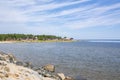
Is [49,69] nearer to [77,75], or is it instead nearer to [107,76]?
[77,75]

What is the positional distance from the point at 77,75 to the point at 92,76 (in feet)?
7.70

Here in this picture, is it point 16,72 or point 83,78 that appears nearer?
point 16,72

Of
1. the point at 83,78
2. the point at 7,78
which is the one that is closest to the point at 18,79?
the point at 7,78

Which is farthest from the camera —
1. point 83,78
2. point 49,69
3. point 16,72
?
point 49,69

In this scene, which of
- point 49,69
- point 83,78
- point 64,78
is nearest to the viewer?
point 64,78

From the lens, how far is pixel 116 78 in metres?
34.8

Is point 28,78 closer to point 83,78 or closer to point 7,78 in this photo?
point 7,78

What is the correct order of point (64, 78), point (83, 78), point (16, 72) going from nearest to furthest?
point (16, 72)
point (64, 78)
point (83, 78)

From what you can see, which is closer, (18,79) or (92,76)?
(18,79)

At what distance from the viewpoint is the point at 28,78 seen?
61.9ft

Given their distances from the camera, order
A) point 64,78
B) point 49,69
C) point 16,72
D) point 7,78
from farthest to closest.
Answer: point 49,69, point 64,78, point 16,72, point 7,78

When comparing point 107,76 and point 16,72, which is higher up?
point 16,72

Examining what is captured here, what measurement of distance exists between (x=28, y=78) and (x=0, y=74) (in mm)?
2202

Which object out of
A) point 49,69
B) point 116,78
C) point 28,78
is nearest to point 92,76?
point 116,78
